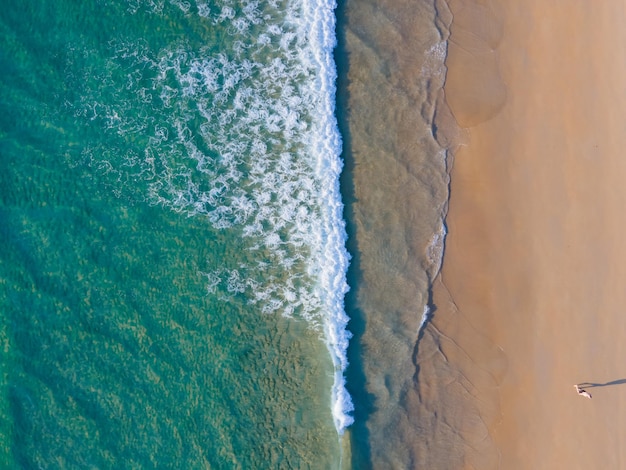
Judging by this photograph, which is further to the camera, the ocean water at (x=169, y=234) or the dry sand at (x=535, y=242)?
the ocean water at (x=169, y=234)

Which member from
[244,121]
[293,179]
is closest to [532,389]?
[293,179]

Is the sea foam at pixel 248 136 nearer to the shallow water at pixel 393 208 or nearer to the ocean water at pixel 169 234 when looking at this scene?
the ocean water at pixel 169 234

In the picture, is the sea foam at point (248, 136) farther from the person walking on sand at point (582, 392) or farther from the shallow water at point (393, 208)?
the person walking on sand at point (582, 392)

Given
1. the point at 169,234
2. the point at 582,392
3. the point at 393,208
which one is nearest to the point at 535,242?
the point at 393,208

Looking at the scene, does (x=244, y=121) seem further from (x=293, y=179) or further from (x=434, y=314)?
(x=434, y=314)

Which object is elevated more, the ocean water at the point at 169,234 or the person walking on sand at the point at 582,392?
the ocean water at the point at 169,234

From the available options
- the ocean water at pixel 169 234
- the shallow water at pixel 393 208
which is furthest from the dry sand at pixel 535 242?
the ocean water at pixel 169 234

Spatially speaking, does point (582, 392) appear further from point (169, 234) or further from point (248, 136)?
point (169, 234)
